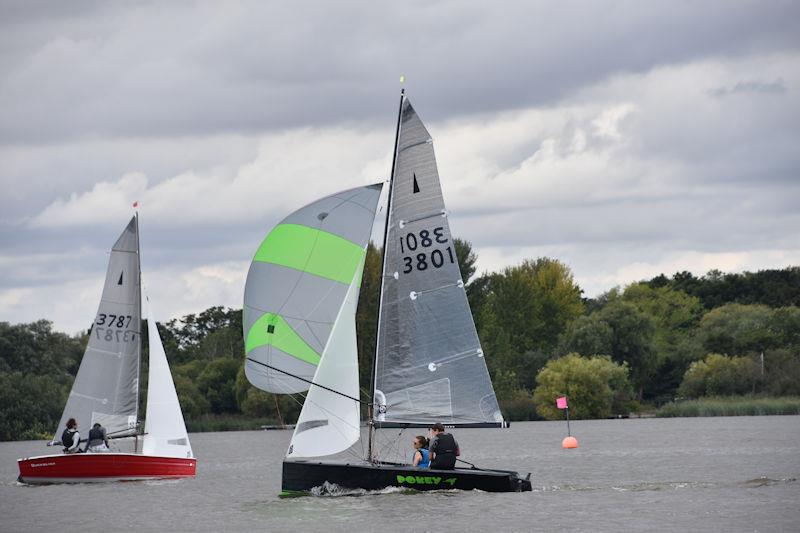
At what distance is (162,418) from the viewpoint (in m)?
43.5

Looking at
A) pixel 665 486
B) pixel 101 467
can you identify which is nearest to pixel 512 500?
pixel 665 486

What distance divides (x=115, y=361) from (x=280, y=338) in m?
10.1

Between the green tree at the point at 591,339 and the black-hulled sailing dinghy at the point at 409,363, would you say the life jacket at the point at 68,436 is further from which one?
the green tree at the point at 591,339

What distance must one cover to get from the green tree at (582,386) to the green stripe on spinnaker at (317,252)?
61.0 meters

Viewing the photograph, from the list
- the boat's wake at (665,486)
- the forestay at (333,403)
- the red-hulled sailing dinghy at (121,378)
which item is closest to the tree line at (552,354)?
the red-hulled sailing dinghy at (121,378)

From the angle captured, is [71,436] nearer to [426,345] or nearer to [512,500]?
[426,345]

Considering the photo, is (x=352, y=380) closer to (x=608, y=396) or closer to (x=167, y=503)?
(x=167, y=503)

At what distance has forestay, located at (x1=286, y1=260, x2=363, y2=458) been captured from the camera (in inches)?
1340

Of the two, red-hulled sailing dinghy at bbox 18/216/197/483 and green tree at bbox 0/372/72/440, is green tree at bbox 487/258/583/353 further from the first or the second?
red-hulled sailing dinghy at bbox 18/216/197/483

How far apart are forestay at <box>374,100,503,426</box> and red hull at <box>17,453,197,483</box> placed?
12.2 metres

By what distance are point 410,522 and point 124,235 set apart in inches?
682

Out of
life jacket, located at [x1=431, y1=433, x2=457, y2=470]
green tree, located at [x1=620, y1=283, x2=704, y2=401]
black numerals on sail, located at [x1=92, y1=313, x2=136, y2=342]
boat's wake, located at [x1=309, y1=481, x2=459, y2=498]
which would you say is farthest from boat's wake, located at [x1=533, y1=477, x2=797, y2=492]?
green tree, located at [x1=620, y1=283, x2=704, y2=401]

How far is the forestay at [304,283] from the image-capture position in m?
36.0

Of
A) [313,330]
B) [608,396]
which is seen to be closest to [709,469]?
[313,330]
